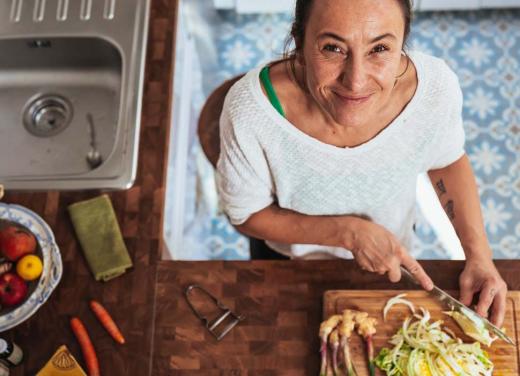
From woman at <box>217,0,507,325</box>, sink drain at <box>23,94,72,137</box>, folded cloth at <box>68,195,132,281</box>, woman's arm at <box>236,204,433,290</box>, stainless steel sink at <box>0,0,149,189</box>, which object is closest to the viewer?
woman at <box>217,0,507,325</box>

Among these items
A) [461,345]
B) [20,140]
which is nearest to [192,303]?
[461,345]

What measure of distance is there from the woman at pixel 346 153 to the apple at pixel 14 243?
1.45 feet

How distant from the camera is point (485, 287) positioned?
1.23 m

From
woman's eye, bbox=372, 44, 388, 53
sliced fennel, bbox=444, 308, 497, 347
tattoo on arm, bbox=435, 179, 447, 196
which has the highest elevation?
woman's eye, bbox=372, 44, 388, 53

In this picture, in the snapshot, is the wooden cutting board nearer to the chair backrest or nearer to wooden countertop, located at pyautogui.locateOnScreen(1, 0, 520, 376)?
wooden countertop, located at pyautogui.locateOnScreen(1, 0, 520, 376)

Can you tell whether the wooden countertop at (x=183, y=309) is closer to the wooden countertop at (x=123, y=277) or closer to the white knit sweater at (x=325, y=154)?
the wooden countertop at (x=123, y=277)

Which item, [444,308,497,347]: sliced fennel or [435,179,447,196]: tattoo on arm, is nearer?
[444,308,497,347]: sliced fennel

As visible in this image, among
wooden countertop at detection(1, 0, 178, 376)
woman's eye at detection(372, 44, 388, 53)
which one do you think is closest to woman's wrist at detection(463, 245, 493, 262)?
woman's eye at detection(372, 44, 388, 53)

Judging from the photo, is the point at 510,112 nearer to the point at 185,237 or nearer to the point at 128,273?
the point at 185,237

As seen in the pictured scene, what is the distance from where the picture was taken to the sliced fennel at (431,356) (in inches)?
46.2

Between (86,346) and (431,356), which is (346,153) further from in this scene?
(86,346)

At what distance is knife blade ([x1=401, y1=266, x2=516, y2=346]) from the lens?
120 cm

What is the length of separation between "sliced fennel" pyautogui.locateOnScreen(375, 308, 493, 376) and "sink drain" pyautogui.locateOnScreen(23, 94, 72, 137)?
1.11m

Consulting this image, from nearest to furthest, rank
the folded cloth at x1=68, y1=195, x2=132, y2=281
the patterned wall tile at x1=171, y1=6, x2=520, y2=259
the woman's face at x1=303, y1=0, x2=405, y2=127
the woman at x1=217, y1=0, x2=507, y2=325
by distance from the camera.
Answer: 1. the woman's face at x1=303, y1=0, x2=405, y2=127
2. the woman at x1=217, y1=0, x2=507, y2=325
3. the folded cloth at x1=68, y1=195, x2=132, y2=281
4. the patterned wall tile at x1=171, y1=6, x2=520, y2=259
